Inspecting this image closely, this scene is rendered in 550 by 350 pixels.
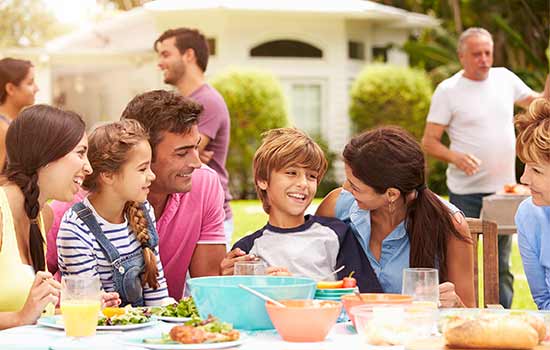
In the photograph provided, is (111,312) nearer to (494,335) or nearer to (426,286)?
(426,286)

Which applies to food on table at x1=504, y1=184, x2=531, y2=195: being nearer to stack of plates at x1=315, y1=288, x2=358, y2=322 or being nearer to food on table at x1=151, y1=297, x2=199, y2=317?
stack of plates at x1=315, y1=288, x2=358, y2=322

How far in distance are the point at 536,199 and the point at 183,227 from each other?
5.37ft

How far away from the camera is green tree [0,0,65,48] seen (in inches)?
2077

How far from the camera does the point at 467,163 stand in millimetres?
8344

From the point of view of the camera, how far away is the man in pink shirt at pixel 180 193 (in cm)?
488

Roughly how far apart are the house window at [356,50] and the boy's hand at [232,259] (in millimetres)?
21201

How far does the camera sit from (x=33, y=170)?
4.16 metres

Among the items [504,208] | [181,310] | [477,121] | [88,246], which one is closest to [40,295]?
[181,310]

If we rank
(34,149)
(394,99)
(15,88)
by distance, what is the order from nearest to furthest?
(34,149), (15,88), (394,99)

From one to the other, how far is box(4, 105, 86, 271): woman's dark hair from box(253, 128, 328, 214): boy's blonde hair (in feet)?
2.57

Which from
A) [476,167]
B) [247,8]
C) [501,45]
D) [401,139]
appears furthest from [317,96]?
[401,139]

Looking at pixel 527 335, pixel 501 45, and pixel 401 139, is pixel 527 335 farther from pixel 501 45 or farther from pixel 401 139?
pixel 501 45

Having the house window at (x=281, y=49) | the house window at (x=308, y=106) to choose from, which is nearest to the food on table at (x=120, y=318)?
the house window at (x=308, y=106)

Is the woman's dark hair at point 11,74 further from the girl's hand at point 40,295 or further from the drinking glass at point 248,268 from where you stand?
the drinking glass at point 248,268
